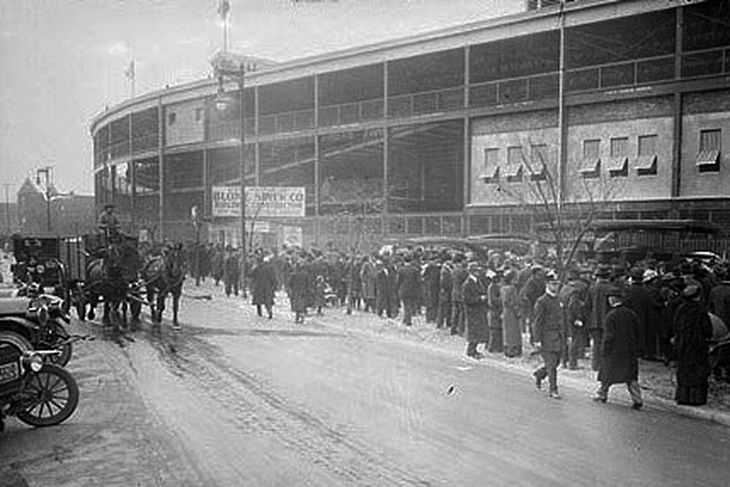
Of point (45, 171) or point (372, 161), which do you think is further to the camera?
point (372, 161)

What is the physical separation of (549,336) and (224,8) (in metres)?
6.19

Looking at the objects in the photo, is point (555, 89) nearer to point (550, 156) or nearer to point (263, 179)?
point (550, 156)

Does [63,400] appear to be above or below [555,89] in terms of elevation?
below

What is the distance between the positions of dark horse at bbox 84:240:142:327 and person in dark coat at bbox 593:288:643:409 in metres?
10.6

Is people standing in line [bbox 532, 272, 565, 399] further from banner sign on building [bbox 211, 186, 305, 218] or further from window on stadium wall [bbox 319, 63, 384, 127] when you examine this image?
window on stadium wall [bbox 319, 63, 384, 127]

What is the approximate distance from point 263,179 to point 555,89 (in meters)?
16.5

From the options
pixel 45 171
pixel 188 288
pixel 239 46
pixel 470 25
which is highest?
pixel 470 25

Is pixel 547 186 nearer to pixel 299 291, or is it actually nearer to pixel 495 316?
pixel 299 291

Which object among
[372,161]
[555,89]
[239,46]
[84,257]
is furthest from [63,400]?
[372,161]

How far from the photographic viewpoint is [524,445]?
7.30 meters

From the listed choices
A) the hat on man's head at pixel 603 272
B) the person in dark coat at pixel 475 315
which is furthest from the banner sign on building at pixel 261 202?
the hat on man's head at pixel 603 272

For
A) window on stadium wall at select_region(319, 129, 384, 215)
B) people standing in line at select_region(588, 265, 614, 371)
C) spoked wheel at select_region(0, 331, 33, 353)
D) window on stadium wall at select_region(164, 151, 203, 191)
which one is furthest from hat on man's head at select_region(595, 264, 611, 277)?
window on stadium wall at select_region(164, 151, 203, 191)

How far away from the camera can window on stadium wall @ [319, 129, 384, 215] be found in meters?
33.9

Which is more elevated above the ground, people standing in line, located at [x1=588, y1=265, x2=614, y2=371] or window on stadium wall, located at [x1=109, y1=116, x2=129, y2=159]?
window on stadium wall, located at [x1=109, y1=116, x2=129, y2=159]
